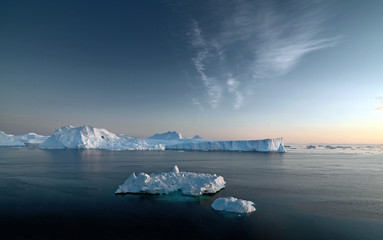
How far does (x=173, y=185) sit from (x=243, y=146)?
236ft

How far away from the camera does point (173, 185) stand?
1759 cm

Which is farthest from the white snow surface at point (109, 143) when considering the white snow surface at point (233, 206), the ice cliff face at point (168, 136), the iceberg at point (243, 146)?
the white snow surface at point (233, 206)

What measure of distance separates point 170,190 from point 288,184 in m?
12.7

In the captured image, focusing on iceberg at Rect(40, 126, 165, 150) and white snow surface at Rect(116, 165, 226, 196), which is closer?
white snow surface at Rect(116, 165, 226, 196)

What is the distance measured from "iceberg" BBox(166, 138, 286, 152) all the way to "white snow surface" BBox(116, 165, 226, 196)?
6522 centimetres

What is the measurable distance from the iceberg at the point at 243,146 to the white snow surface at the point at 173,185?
65.2 metres

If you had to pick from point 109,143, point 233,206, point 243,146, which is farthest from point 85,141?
point 233,206

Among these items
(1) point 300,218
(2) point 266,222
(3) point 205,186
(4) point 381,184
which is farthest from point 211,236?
(4) point 381,184

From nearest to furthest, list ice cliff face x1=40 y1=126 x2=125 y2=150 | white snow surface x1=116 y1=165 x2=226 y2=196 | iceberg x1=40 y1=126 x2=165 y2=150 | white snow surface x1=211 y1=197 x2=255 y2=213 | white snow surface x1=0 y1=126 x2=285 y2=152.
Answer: white snow surface x1=211 y1=197 x2=255 y2=213 → white snow surface x1=116 y1=165 x2=226 y2=196 → white snow surface x1=0 y1=126 x2=285 y2=152 → ice cliff face x1=40 y1=126 x2=125 y2=150 → iceberg x1=40 y1=126 x2=165 y2=150

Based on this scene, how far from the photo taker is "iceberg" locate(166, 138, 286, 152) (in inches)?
3110

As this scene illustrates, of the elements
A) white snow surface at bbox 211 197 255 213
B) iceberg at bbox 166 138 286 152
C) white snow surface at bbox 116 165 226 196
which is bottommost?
white snow surface at bbox 211 197 255 213

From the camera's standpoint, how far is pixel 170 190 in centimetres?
1711

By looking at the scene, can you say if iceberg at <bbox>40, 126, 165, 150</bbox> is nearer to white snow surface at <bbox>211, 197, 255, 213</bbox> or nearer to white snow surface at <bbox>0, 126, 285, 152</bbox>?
white snow surface at <bbox>0, 126, 285, 152</bbox>

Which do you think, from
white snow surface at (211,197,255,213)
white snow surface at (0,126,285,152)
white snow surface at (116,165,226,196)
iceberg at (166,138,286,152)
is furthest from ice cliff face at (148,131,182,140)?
white snow surface at (211,197,255,213)
